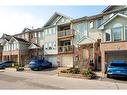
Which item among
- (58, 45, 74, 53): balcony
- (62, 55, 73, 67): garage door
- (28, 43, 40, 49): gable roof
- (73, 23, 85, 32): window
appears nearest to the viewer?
(73, 23, 85, 32): window

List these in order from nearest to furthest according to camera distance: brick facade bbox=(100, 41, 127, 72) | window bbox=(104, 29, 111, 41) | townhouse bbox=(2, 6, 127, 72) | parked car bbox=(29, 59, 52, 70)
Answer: brick facade bbox=(100, 41, 127, 72) < townhouse bbox=(2, 6, 127, 72) < window bbox=(104, 29, 111, 41) < parked car bbox=(29, 59, 52, 70)

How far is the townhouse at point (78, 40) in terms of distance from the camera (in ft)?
73.7

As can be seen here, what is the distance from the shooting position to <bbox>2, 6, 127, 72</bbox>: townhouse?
73.7 feet

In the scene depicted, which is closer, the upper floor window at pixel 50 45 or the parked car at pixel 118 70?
the parked car at pixel 118 70

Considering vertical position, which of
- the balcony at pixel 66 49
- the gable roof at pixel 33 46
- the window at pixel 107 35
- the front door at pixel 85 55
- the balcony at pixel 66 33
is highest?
the balcony at pixel 66 33

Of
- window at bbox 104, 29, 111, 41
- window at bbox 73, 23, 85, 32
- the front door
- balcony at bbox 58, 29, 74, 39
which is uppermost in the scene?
window at bbox 73, 23, 85, 32

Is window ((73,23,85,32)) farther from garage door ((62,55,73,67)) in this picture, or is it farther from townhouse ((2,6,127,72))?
garage door ((62,55,73,67))

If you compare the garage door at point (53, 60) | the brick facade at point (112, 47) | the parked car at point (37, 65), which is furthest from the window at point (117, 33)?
the garage door at point (53, 60)

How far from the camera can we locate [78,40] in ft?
103

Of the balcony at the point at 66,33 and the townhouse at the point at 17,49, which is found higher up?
the balcony at the point at 66,33

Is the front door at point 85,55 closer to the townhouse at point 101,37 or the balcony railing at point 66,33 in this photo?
the townhouse at point 101,37

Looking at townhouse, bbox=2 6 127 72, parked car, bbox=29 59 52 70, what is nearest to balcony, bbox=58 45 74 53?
townhouse, bbox=2 6 127 72

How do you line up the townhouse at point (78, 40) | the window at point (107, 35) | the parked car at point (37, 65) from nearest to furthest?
the townhouse at point (78, 40) → the window at point (107, 35) → the parked car at point (37, 65)

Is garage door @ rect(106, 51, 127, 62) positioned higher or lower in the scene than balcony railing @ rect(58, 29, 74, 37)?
lower
